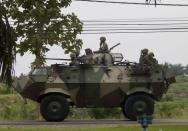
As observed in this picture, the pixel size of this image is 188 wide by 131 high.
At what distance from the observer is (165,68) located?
2500cm

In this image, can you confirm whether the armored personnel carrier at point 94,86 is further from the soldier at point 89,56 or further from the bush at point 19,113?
the bush at point 19,113

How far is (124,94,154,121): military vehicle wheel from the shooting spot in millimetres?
24609

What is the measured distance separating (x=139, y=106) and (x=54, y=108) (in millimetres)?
3208

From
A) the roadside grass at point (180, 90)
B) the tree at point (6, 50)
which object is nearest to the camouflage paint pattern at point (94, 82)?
the tree at point (6, 50)

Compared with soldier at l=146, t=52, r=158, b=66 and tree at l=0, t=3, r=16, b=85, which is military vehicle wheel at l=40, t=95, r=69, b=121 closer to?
soldier at l=146, t=52, r=158, b=66

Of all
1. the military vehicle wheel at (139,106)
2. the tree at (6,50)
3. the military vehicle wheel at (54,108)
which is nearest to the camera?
the tree at (6,50)

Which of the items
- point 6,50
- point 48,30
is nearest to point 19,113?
point 48,30

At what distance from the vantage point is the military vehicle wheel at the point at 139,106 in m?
24.6

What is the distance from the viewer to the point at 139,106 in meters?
24.7

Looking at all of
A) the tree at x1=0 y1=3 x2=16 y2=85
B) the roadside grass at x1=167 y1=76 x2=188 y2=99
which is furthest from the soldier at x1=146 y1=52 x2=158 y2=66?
the roadside grass at x1=167 y1=76 x2=188 y2=99

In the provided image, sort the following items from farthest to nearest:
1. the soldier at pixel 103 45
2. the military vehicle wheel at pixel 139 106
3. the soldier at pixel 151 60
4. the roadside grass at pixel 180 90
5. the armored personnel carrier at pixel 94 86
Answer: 1. the roadside grass at pixel 180 90
2. the soldier at pixel 103 45
3. the soldier at pixel 151 60
4. the military vehicle wheel at pixel 139 106
5. the armored personnel carrier at pixel 94 86

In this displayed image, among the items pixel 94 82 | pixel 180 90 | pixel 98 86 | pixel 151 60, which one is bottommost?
pixel 98 86

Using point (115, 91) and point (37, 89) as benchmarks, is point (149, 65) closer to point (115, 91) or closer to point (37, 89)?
point (115, 91)

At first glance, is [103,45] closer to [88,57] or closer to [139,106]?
[88,57]
